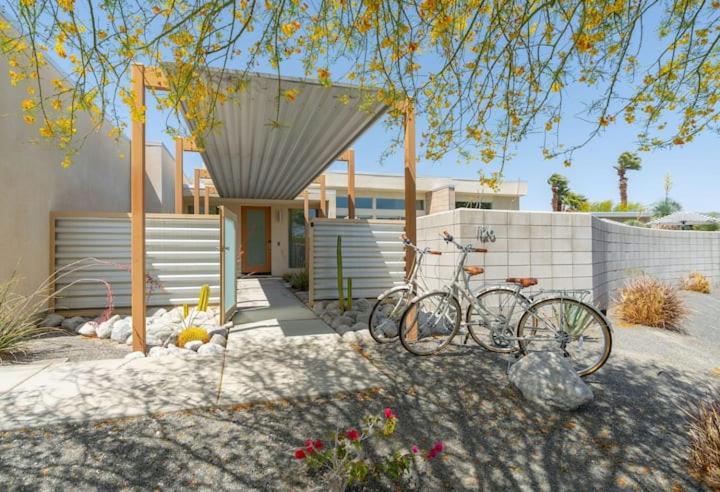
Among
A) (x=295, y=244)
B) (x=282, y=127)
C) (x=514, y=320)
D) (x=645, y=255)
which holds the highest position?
(x=282, y=127)

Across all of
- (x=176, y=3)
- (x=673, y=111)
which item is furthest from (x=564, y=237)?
(x=176, y=3)

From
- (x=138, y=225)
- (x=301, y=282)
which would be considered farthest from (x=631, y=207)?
(x=138, y=225)

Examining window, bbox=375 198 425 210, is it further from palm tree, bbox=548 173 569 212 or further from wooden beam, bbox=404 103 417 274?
palm tree, bbox=548 173 569 212

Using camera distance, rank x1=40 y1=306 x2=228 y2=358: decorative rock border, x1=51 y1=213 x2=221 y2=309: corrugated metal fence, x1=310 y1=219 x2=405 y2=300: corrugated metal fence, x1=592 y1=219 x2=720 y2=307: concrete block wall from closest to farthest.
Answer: x1=40 y1=306 x2=228 y2=358: decorative rock border, x1=51 y1=213 x2=221 y2=309: corrugated metal fence, x1=310 y1=219 x2=405 y2=300: corrugated metal fence, x1=592 y1=219 x2=720 y2=307: concrete block wall

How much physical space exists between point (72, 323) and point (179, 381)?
2914 mm

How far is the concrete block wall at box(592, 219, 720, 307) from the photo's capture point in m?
6.25

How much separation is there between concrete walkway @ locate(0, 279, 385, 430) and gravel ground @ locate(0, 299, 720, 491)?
0.50 ft

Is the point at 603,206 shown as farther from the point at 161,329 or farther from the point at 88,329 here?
the point at 88,329

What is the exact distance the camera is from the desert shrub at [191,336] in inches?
151

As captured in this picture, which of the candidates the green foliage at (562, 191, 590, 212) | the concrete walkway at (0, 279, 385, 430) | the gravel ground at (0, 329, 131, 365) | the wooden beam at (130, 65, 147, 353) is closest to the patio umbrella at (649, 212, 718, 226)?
the green foliage at (562, 191, 590, 212)

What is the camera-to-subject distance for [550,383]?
254 centimetres

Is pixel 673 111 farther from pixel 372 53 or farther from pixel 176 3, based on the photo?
pixel 176 3

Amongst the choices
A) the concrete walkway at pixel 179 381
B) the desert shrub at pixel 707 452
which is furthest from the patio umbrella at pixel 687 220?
the concrete walkway at pixel 179 381

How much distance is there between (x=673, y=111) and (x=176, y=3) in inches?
142
